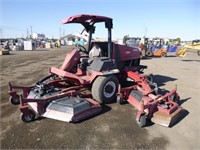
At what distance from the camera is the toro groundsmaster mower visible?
13.5 ft

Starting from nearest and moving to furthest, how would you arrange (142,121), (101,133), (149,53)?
(101,133), (142,121), (149,53)

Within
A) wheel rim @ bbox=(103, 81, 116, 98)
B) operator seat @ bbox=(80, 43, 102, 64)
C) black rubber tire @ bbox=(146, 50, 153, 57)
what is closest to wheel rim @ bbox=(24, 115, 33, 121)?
wheel rim @ bbox=(103, 81, 116, 98)

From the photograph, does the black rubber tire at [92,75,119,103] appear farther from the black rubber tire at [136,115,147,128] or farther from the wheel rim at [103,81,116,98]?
the black rubber tire at [136,115,147,128]

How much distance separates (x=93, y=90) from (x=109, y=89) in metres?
0.51

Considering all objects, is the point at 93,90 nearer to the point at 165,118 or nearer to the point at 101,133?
the point at 101,133

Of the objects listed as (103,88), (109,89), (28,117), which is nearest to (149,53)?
(109,89)

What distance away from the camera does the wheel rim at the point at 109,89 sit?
518cm

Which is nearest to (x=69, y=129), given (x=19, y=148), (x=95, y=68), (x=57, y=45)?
(x=19, y=148)

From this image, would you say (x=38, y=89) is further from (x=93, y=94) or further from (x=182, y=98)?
(x=182, y=98)

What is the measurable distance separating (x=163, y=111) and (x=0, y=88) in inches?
245

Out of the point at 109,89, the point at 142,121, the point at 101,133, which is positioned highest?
the point at 109,89

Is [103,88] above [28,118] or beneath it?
above

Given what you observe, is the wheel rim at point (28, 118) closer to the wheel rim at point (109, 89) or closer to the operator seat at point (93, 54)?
A: the wheel rim at point (109, 89)

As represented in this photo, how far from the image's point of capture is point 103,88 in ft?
16.6
